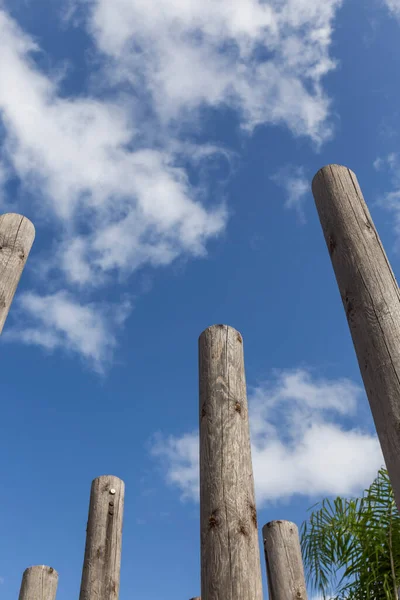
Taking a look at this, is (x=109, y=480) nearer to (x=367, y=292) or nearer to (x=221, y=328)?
(x=221, y=328)

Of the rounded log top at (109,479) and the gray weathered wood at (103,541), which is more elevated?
the rounded log top at (109,479)

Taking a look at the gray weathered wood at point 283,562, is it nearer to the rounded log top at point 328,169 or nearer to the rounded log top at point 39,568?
the rounded log top at point 39,568

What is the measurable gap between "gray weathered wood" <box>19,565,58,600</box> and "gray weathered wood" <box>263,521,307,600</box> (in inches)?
110

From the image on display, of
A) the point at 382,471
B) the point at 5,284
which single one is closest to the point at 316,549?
the point at 382,471

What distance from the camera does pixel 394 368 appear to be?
2438mm

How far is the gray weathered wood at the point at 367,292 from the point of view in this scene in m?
2.38

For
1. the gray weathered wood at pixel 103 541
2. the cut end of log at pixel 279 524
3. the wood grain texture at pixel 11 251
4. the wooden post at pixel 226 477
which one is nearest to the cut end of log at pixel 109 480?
the gray weathered wood at pixel 103 541

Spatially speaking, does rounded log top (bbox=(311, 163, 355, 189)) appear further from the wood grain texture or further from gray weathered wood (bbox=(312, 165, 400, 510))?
the wood grain texture

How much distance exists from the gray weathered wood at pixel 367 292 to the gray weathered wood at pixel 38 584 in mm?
5864

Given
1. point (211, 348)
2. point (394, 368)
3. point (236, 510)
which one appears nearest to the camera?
point (394, 368)

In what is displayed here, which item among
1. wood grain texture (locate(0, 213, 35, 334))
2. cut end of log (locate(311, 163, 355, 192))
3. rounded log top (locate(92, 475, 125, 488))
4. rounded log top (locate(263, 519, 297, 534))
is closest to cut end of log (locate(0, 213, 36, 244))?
wood grain texture (locate(0, 213, 35, 334))

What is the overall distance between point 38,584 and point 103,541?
5.62 ft

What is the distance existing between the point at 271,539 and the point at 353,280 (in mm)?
4166

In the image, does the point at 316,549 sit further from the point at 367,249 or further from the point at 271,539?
the point at 367,249
